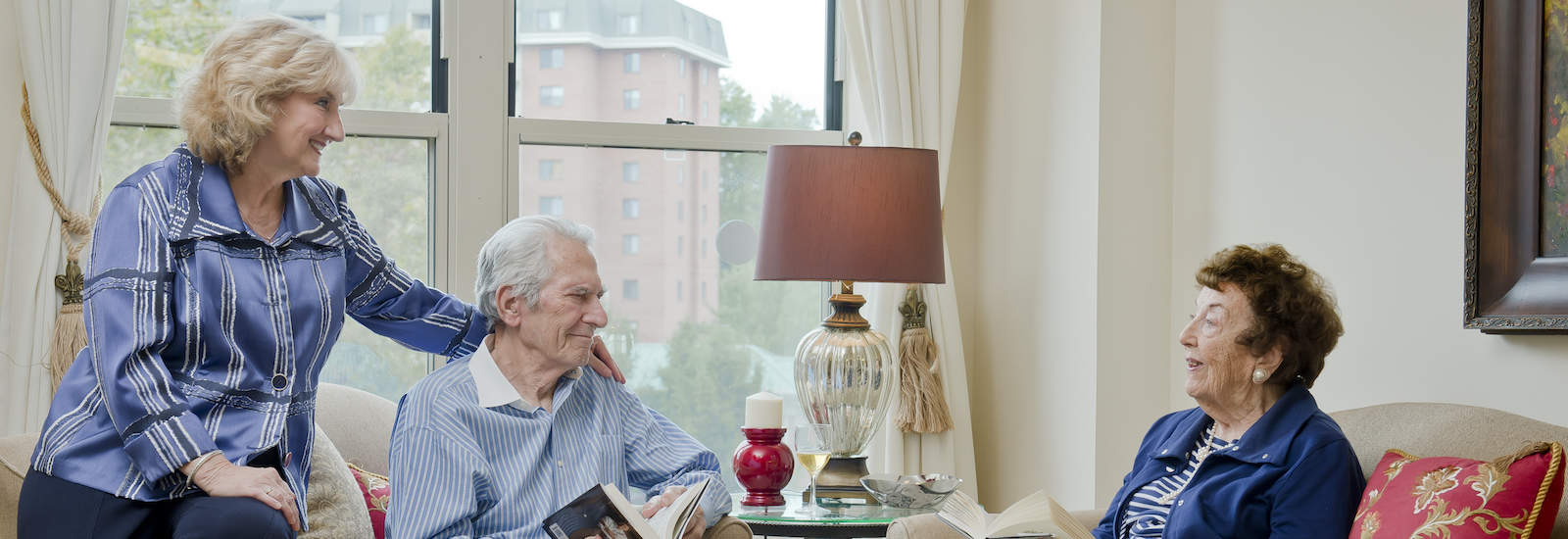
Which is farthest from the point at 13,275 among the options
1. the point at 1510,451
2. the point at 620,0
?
the point at 1510,451

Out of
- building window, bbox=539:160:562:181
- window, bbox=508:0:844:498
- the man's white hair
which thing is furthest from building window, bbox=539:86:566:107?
the man's white hair

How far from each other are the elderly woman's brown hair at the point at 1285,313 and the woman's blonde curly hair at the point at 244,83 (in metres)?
1.51

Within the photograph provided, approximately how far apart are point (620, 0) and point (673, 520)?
1998mm

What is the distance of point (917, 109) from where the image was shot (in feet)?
11.9

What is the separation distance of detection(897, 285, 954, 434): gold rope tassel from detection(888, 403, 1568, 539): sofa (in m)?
1.20

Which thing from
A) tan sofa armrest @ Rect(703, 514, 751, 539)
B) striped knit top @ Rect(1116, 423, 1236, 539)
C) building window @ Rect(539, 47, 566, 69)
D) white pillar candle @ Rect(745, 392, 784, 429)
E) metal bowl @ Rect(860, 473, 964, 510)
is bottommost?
metal bowl @ Rect(860, 473, 964, 510)

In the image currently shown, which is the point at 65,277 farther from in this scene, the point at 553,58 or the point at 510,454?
the point at 510,454

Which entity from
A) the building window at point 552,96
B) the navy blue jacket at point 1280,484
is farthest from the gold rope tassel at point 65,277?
the navy blue jacket at point 1280,484

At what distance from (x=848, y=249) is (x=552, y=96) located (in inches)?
43.5

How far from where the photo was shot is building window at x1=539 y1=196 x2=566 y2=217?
355 centimetres

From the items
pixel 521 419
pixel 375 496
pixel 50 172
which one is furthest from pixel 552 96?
pixel 521 419

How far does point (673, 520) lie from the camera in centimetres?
197

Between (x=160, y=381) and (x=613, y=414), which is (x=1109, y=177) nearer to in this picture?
(x=613, y=414)

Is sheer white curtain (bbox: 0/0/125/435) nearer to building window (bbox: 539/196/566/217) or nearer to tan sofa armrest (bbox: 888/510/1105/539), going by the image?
building window (bbox: 539/196/566/217)
